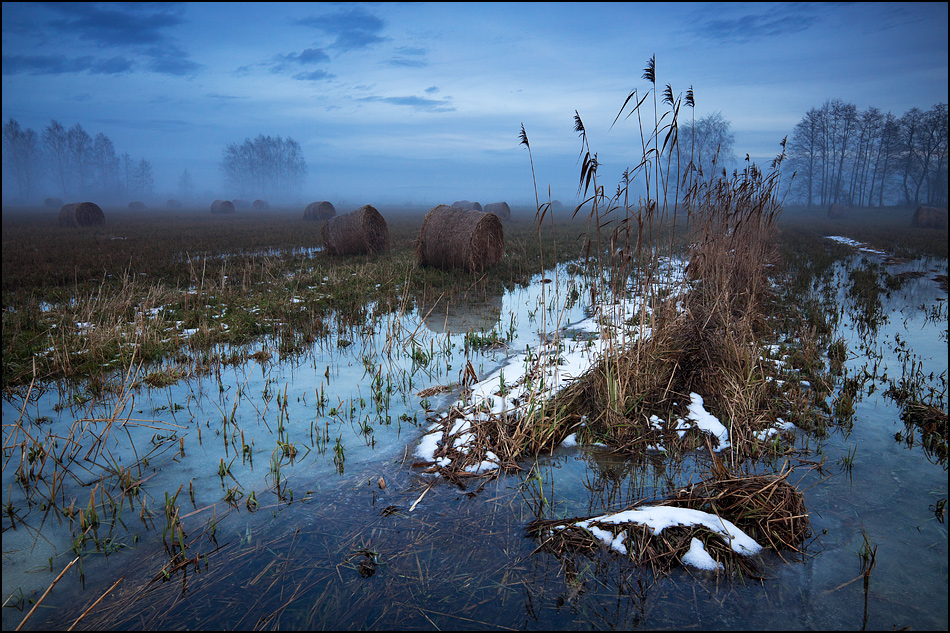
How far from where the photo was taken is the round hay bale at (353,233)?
543 inches

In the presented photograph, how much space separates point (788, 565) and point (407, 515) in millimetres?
2078

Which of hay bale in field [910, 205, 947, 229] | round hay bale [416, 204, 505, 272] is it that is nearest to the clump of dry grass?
round hay bale [416, 204, 505, 272]

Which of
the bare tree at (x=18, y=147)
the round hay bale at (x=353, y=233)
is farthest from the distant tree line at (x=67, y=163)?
the round hay bale at (x=353, y=233)

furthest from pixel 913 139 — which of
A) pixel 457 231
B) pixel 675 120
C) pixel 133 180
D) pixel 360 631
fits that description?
pixel 133 180

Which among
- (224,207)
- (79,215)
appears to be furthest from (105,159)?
(79,215)

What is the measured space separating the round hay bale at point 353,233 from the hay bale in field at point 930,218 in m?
29.0

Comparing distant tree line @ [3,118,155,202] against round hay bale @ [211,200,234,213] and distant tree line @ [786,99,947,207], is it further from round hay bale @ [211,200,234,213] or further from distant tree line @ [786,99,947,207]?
distant tree line @ [786,99,947,207]

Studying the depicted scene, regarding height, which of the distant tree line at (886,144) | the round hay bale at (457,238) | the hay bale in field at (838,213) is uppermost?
the distant tree line at (886,144)

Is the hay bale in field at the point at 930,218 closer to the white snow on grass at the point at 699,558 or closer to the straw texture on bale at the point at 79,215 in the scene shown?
the white snow on grass at the point at 699,558

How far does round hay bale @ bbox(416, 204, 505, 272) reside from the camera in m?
11.0

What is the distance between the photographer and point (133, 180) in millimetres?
122625

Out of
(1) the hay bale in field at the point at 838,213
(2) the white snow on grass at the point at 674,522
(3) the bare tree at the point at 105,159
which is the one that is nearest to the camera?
(2) the white snow on grass at the point at 674,522

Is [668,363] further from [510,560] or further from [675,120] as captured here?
[510,560]

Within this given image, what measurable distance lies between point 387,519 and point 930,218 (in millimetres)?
34299
